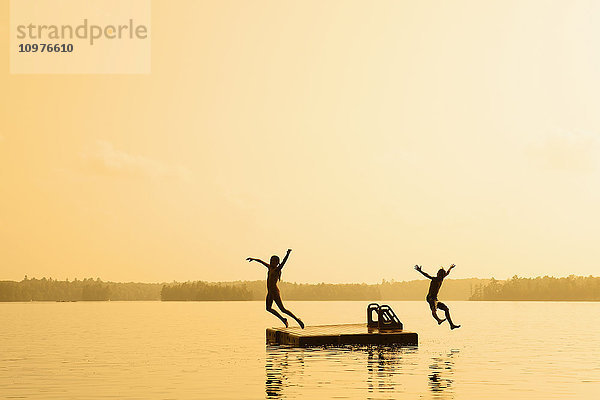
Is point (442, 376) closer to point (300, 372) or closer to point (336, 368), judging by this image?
point (336, 368)

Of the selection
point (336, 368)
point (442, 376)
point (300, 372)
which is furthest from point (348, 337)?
point (442, 376)

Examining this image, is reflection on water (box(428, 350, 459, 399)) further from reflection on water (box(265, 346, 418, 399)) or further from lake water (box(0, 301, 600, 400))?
reflection on water (box(265, 346, 418, 399))

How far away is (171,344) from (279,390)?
80.9 ft

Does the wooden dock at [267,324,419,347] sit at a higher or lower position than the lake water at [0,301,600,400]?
higher

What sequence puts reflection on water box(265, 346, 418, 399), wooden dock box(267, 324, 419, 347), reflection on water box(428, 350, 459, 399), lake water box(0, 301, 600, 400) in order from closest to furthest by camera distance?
1. reflection on water box(428, 350, 459, 399)
2. lake water box(0, 301, 600, 400)
3. reflection on water box(265, 346, 418, 399)
4. wooden dock box(267, 324, 419, 347)

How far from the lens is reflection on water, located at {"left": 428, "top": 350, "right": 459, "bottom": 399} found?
24.6 metres

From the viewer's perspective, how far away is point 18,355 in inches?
1588

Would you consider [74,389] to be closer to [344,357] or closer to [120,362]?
[120,362]

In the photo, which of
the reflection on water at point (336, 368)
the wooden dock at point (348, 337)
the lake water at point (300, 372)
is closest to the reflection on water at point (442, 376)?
the lake water at point (300, 372)

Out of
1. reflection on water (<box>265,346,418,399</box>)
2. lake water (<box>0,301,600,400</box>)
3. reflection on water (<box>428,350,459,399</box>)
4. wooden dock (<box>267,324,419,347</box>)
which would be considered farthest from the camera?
wooden dock (<box>267,324,419,347</box>)

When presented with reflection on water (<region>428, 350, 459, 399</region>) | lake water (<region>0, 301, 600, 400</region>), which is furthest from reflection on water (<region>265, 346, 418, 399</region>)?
reflection on water (<region>428, 350, 459, 399</region>)

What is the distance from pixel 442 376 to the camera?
93.6ft

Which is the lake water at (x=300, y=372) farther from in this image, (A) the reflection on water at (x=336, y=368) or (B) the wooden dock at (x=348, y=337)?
(B) the wooden dock at (x=348, y=337)

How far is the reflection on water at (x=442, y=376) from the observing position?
80.8 ft
